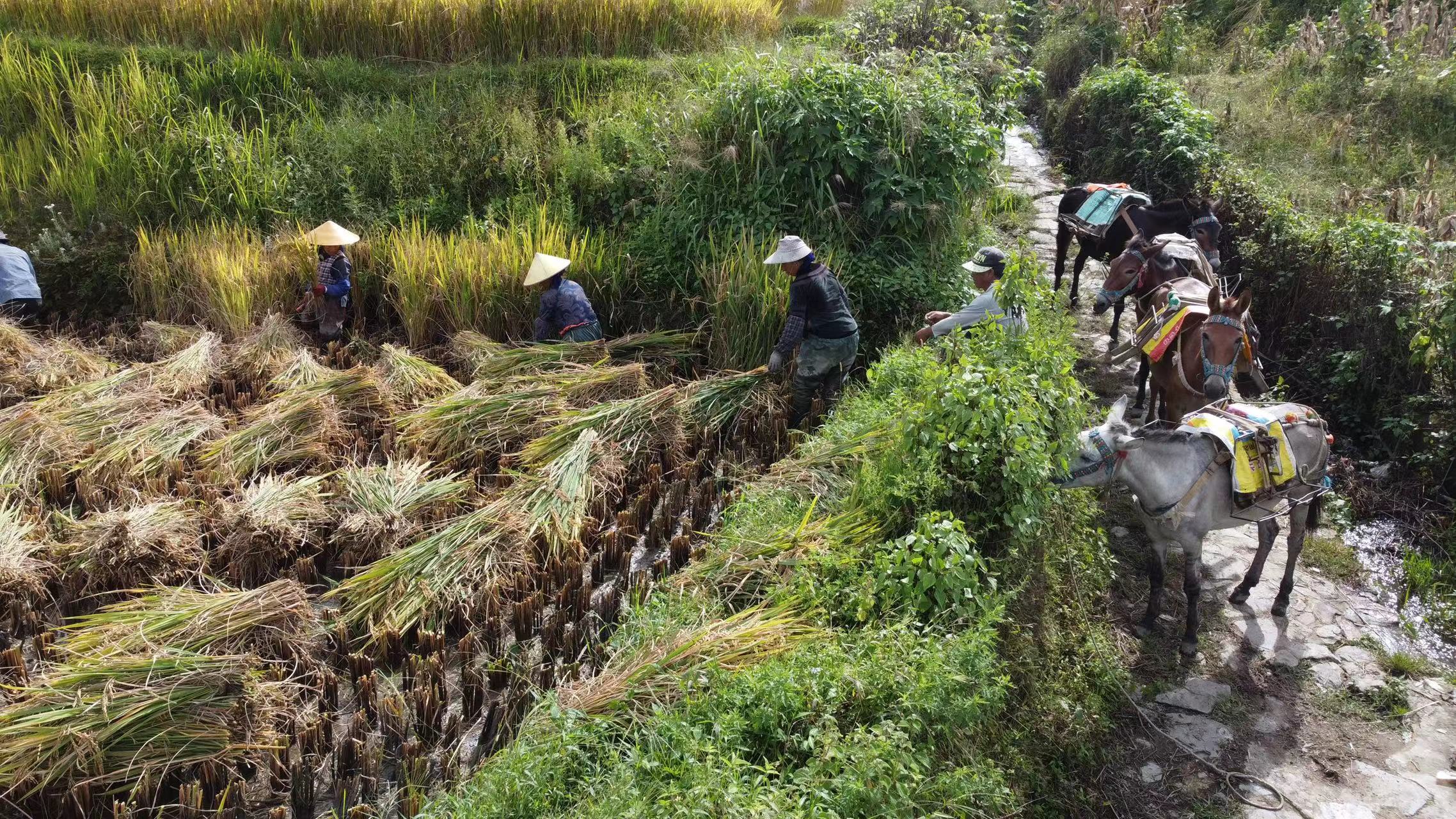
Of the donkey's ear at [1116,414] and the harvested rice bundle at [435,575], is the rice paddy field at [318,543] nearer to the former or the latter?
the harvested rice bundle at [435,575]

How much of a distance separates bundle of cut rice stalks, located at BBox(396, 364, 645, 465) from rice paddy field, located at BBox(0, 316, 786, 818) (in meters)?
0.02

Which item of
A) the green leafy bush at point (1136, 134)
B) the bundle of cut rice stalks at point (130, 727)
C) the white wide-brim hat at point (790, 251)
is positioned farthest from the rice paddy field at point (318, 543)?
the green leafy bush at point (1136, 134)

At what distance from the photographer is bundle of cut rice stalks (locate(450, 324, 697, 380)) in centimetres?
682

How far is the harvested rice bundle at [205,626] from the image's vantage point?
4168 millimetres

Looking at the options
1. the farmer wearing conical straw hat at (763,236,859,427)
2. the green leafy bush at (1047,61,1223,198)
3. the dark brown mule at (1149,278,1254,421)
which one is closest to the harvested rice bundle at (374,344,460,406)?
the farmer wearing conical straw hat at (763,236,859,427)

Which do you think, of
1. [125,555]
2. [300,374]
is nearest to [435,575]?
[125,555]

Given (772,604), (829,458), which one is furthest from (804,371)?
(772,604)

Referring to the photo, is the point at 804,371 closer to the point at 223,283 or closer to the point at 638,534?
the point at 638,534

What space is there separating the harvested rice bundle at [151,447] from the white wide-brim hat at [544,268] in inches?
90.4

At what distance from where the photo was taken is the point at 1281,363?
759cm

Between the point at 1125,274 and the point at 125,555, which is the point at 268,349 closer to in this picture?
the point at 125,555

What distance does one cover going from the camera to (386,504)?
Result: 17.6ft

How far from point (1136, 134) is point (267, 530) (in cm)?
999

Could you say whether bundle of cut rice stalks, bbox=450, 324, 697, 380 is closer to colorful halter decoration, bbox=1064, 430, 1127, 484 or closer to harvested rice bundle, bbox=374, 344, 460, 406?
harvested rice bundle, bbox=374, 344, 460, 406
